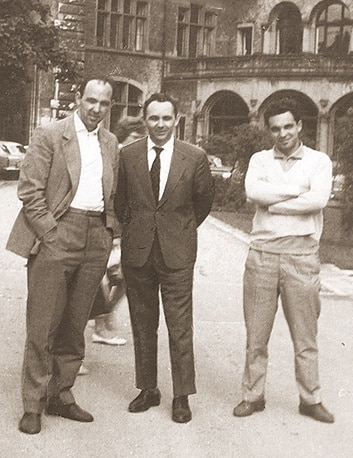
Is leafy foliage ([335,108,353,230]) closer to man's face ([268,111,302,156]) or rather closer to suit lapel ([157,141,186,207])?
man's face ([268,111,302,156])

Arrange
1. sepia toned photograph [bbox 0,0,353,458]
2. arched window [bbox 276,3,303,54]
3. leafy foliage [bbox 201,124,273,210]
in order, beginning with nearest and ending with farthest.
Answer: sepia toned photograph [bbox 0,0,353,458]
leafy foliage [bbox 201,124,273,210]
arched window [bbox 276,3,303,54]

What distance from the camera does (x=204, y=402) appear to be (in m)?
6.05

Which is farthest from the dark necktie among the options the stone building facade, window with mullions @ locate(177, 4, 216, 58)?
window with mullions @ locate(177, 4, 216, 58)

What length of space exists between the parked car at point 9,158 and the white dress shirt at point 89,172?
66.9 feet

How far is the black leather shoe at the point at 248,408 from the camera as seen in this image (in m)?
5.76

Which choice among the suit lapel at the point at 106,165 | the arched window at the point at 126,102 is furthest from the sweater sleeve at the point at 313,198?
the arched window at the point at 126,102

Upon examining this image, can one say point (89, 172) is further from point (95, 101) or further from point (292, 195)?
point (292, 195)

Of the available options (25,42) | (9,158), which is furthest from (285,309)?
(9,158)

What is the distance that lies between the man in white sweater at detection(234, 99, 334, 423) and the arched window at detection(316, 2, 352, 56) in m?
32.0

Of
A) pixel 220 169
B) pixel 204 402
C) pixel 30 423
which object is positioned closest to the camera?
pixel 30 423

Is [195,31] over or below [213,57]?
over

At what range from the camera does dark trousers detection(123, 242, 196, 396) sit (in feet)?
18.9

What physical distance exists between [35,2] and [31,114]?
7.00 metres

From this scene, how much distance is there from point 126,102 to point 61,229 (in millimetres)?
30545
